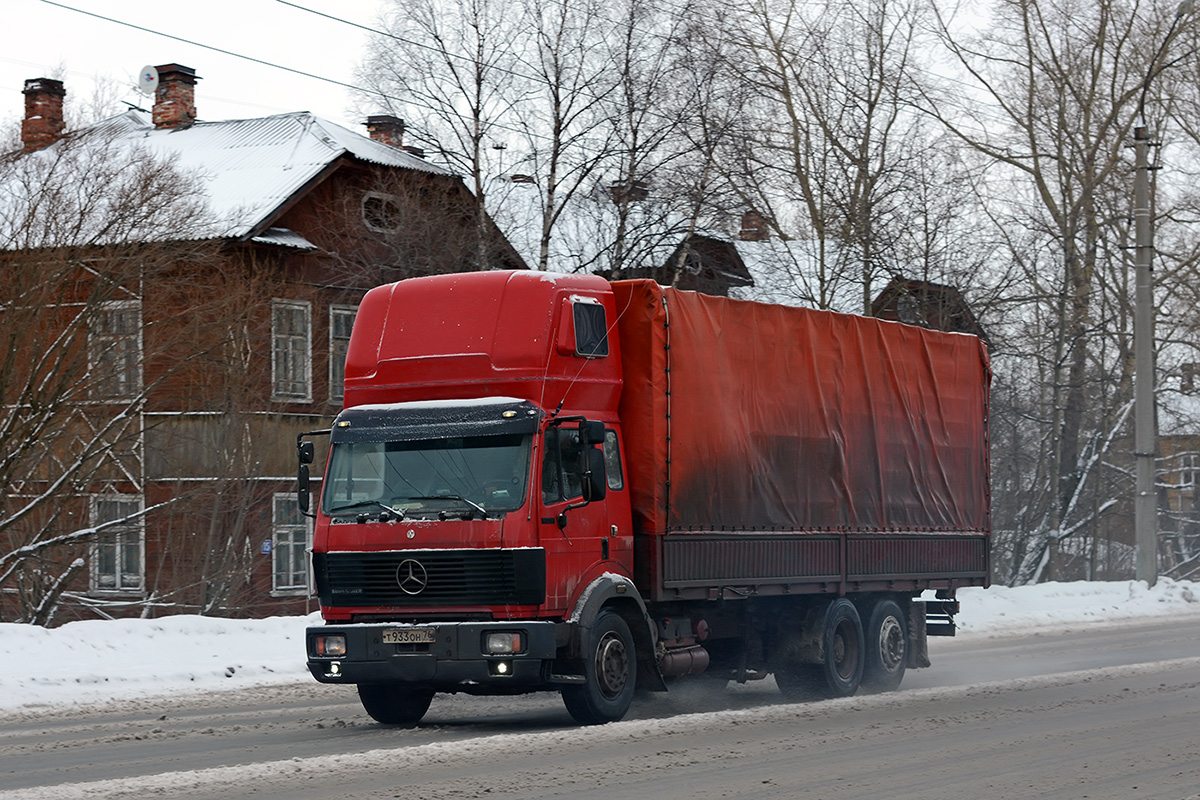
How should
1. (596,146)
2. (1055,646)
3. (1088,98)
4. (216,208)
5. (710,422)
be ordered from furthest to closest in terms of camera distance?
(1088,98) → (216,208) → (596,146) → (1055,646) → (710,422)

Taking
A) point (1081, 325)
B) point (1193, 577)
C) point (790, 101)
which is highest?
point (790, 101)

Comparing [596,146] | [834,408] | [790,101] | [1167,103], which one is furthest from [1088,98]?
[834,408]

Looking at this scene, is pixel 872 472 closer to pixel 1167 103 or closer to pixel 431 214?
pixel 431 214

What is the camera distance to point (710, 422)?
43.4 ft

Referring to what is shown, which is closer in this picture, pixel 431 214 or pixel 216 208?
pixel 431 214

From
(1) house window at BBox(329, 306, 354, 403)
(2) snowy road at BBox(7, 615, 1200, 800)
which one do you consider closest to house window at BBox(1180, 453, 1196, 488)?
(1) house window at BBox(329, 306, 354, 403)

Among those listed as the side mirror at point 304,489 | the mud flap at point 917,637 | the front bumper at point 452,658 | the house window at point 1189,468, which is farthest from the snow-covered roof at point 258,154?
the house window at point 1189,468

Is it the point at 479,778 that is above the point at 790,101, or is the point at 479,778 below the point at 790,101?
below

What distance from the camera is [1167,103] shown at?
141ft

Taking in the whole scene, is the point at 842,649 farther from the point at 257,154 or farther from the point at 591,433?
the point at 257,154

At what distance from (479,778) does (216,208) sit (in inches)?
949

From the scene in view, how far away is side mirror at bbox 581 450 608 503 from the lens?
1157 centimetres

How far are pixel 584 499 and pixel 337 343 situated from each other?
20452mm

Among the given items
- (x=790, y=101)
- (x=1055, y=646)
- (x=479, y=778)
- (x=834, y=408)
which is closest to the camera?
(x=479, y=778)
